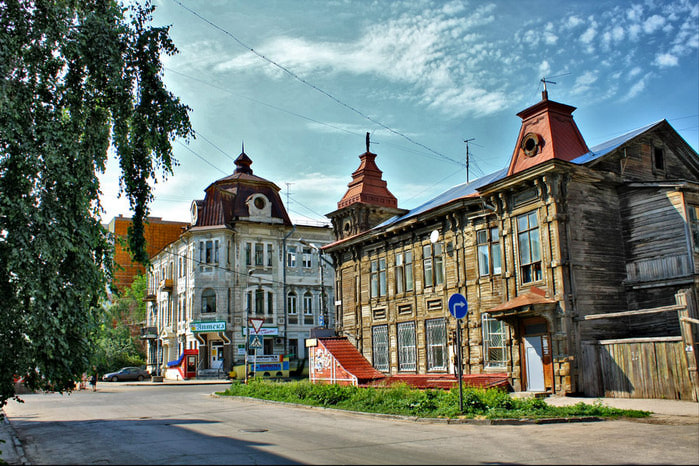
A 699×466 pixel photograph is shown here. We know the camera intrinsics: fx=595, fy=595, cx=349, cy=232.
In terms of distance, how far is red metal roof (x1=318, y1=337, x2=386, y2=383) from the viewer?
89.4 feet

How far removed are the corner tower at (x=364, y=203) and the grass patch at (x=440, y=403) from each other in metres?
15.0

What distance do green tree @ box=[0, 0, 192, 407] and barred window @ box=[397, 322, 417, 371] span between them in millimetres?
17375

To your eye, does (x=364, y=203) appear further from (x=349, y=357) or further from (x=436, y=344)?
(x=436, y=344)

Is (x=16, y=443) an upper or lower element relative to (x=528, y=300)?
lower

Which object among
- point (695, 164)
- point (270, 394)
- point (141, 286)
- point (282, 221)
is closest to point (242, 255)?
point (282, 221)

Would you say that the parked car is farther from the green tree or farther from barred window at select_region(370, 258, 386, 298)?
the green tree

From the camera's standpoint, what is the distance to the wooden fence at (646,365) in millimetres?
15289

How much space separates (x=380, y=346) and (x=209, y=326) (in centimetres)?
2278

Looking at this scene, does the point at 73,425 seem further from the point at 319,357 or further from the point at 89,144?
the point at 319,357

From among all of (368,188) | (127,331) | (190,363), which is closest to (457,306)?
(368,188)

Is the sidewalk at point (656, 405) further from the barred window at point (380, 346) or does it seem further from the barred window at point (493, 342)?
the barred window at point (380, 346)

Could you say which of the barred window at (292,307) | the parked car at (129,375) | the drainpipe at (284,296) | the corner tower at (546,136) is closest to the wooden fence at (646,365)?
the corner tower at (546,136)

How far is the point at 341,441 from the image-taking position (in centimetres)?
1077

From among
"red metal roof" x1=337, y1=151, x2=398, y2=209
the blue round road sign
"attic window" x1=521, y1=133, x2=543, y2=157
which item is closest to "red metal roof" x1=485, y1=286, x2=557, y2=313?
the blue round road sign
